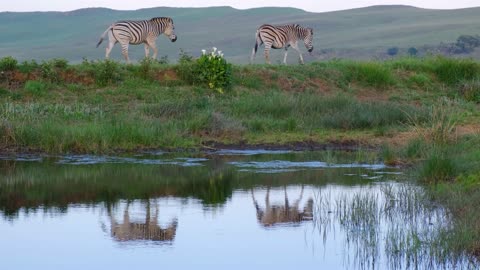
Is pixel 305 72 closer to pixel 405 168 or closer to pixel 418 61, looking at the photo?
pixel 418 61

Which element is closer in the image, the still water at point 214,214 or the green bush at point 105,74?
the still water at point 214,214

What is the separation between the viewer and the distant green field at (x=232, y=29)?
2611 inches

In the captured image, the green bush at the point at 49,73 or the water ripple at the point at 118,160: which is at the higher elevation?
the green bush at the point at 49,73

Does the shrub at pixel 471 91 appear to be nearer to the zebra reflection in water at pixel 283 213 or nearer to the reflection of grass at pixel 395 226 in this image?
the reflection of grass at pixel 395 226

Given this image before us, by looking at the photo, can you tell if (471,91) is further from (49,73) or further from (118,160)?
(118,160)

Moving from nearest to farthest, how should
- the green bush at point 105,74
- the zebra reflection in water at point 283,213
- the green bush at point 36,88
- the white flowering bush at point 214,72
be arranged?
1. the zebra reflection in water at point 283,213
2. the green bush at point 36,88
3. the green bush at point 105,74
4. the white flowering bush at point 214,72

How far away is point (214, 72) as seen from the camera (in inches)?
977

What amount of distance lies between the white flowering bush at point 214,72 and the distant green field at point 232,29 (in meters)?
31.7

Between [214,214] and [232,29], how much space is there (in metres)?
67.1

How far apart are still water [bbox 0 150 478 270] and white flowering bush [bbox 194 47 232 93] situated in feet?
19.3

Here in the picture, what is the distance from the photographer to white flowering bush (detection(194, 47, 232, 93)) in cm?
2475

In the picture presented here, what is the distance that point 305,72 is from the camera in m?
26.8

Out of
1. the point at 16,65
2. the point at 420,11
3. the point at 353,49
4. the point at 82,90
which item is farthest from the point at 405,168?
the point at 420,11

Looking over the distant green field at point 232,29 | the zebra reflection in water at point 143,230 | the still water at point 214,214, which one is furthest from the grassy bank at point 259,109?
the distant green field at point 232,29
